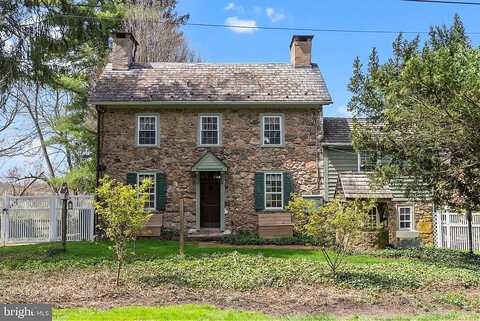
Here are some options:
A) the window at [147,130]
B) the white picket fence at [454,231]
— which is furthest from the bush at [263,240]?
the white picket fence at [454,231]

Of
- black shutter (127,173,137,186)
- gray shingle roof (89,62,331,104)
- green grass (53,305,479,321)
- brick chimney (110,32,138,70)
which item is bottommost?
green grass (53,305,479,321)

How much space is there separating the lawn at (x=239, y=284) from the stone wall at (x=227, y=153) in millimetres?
4459

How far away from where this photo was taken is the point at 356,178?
53.7 ft

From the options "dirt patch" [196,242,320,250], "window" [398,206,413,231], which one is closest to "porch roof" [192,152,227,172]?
"dirt patch" [196,242,320,250]

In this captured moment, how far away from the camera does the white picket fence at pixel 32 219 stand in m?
15.8

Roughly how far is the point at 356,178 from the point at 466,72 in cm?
732

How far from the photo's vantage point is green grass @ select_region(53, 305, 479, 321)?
6797mm

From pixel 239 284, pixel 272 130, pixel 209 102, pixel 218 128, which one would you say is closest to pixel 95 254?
pixel 239 284

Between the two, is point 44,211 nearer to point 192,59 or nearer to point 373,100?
point 373,100

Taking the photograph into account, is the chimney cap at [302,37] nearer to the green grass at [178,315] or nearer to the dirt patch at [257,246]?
the dirt patch at [257,246]

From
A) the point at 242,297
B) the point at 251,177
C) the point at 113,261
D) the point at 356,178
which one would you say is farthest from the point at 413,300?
the point at 251,177

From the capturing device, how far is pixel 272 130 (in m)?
18.1

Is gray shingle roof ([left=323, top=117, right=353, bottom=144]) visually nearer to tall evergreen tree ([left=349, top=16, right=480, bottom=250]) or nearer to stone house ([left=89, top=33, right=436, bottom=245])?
stone house ([left=89, top=33, right=436, bottom=245])

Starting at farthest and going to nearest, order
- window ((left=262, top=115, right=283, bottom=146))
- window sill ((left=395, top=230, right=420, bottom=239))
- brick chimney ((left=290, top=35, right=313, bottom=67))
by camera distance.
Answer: brick chimney ((left=290, top=35, right=313, bottom=67)) → window ((left=262, top=115, right=283, bottom=146)) → window sill ((left=395, top=230, right=420, bottom=239))
